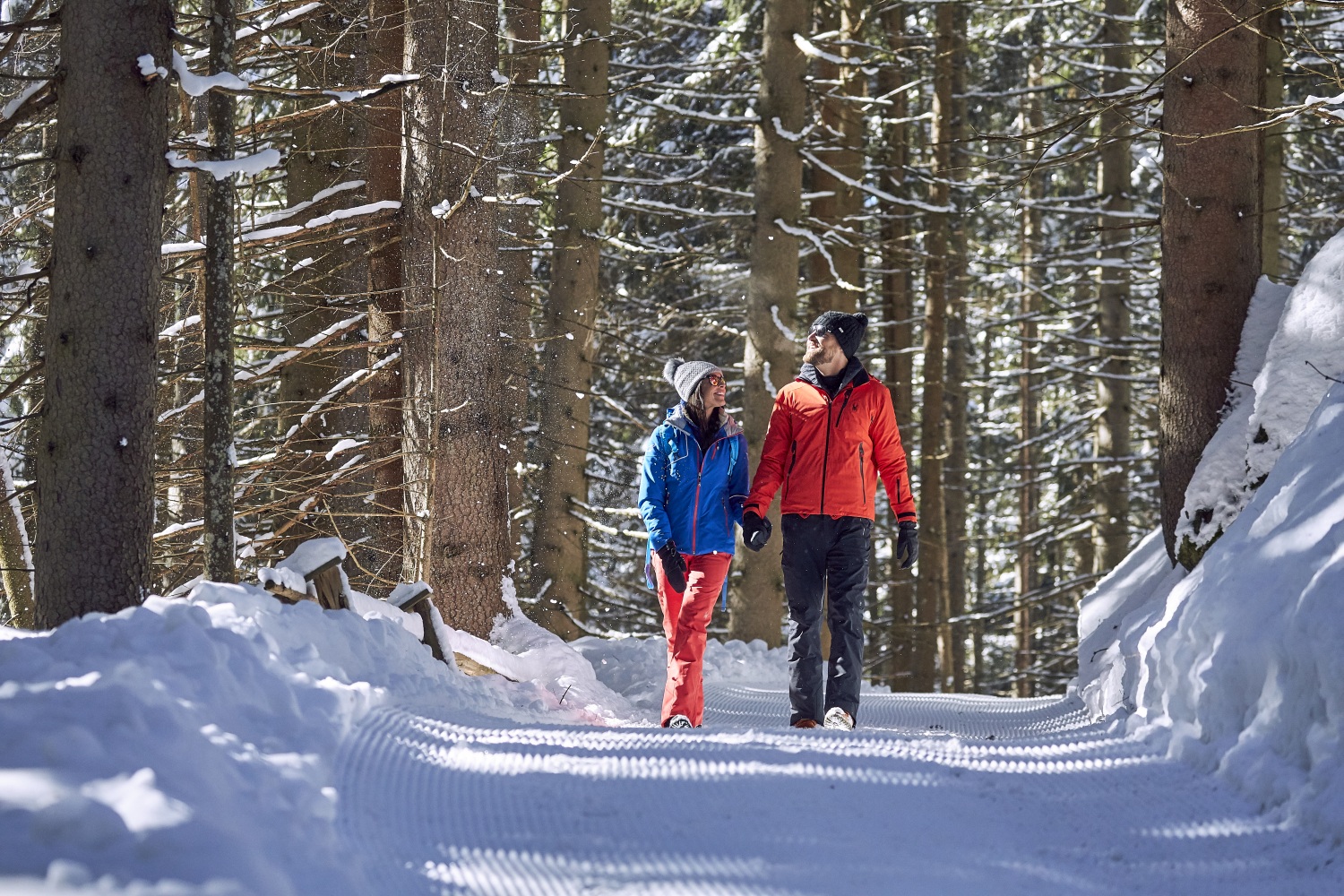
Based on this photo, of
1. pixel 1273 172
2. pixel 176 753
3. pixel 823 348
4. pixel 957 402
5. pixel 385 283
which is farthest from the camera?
pixel 957 402

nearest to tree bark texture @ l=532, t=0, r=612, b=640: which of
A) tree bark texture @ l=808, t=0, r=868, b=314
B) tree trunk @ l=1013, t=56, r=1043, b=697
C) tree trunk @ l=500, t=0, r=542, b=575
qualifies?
tree trunk @ l=500, t=0, r=542, b=575

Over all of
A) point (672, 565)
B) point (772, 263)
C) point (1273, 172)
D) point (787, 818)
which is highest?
point (1273, 172)

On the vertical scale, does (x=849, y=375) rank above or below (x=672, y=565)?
above

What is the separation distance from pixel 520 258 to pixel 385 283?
321 centimetres

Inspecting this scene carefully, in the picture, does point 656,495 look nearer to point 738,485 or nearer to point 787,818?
point 738,485

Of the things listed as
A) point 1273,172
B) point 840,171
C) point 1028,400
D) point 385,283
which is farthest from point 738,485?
point 1028,400

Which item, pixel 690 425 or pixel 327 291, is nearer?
pixel 690 425

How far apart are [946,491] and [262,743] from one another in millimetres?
17547

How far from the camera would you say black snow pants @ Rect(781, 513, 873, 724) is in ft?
21.2

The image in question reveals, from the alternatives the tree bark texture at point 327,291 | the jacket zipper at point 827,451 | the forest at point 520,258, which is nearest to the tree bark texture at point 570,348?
the forest at point 520,258

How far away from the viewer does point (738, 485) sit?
695cm

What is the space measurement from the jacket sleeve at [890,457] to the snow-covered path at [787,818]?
1.89 m

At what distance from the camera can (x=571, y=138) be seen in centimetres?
1253

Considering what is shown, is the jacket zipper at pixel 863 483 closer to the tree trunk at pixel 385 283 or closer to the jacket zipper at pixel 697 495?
the jacket zipper at pixel 697 495
